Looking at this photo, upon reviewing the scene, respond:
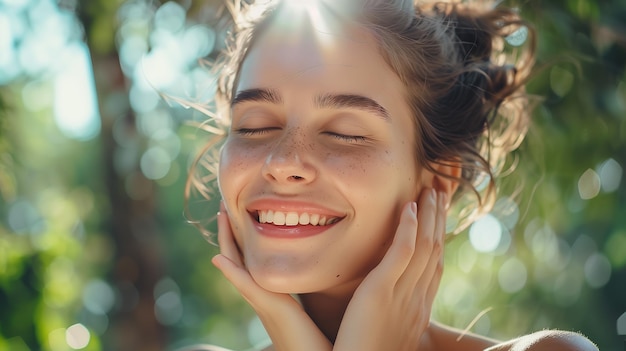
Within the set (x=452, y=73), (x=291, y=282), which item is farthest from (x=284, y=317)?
(x=452, y=73)

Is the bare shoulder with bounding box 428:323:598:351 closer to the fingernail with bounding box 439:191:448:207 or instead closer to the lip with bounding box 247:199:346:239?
the fingernail with bounding box 439:191:448:207

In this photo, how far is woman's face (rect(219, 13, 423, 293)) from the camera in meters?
2.19

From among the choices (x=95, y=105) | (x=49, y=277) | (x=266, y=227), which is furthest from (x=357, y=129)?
(x=95, y=105)

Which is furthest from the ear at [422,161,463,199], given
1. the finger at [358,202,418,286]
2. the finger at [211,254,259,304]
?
the finger at [211,254,259,304]

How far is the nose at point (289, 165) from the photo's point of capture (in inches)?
85.1

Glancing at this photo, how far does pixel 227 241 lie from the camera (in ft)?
8.32

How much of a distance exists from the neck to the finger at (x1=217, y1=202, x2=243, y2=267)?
0.25 m

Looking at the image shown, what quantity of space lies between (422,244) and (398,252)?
0.48 feet

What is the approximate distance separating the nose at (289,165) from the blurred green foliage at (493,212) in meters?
0.97

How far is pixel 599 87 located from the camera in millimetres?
3410

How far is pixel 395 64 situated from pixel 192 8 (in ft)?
4.52

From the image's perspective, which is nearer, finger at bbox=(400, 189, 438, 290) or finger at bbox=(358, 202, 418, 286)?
finger at bbox=(358, 202, 418, 286)

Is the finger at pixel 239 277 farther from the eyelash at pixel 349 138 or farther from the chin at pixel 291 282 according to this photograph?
the eyelash at pixel 349 138

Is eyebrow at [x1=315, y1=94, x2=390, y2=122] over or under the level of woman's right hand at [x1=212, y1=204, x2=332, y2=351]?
over
